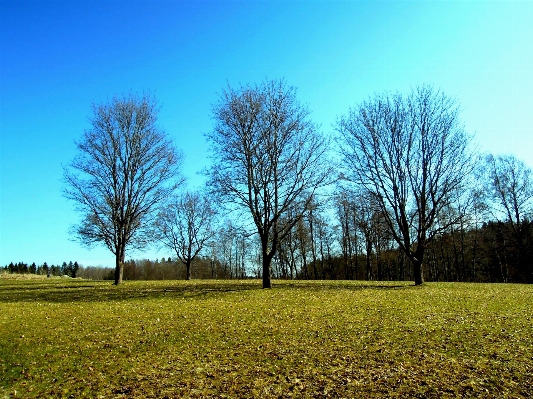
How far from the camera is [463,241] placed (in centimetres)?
5709

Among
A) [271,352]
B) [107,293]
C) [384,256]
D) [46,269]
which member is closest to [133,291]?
[107,293]

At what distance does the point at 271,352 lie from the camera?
9195 mm

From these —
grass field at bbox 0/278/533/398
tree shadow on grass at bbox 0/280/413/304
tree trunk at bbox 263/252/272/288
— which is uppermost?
tree trunk at bbox 263/252/272/288

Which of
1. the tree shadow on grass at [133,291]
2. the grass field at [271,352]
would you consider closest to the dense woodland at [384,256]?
the tree shadow on grass at [133,291]

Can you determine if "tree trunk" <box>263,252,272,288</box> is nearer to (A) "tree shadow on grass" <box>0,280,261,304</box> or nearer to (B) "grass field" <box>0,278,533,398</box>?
(A) "tree shadow on grass" <box>0,280,261,304</box>

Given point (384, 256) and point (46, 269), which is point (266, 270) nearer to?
point (384, 256)

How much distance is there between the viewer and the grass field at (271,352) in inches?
278

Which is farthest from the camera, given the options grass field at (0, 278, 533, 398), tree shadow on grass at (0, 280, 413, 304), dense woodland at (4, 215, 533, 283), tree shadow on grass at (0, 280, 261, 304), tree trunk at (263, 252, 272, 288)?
dense woodland at (4, 215, 533, 283)

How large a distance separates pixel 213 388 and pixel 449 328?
8005 mm

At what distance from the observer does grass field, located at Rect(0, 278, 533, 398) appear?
7.05 meters

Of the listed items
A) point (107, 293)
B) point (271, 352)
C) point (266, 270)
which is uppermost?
point (266, 270)

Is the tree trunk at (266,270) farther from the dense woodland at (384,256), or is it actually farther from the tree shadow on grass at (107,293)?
the dense woodland at (384,256)

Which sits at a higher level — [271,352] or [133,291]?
[133,291]

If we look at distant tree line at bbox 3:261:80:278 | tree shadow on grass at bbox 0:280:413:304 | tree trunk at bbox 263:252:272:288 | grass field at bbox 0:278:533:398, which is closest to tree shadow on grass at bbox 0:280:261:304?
tree shadow on grass at bbox 0:280:413:304
